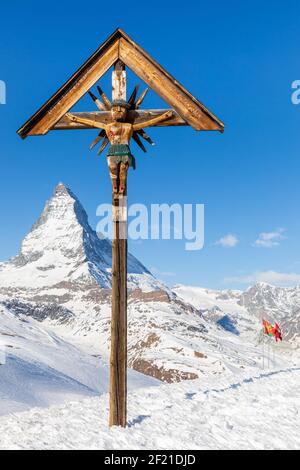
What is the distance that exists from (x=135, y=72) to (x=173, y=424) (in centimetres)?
700

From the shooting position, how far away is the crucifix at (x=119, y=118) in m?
9.48

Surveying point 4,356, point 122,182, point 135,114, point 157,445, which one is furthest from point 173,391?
point 4,356

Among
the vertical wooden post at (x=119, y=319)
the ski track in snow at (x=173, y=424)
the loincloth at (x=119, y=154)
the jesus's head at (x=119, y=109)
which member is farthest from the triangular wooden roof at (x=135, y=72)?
the ski track in snow at (x=173, y=424)

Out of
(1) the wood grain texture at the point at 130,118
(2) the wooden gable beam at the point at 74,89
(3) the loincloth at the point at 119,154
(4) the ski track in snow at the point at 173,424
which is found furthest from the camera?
(2) the wooden gable beam at the point at 74,89

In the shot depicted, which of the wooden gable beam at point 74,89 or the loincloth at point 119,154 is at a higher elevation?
the wooden gable beam at point 74,89

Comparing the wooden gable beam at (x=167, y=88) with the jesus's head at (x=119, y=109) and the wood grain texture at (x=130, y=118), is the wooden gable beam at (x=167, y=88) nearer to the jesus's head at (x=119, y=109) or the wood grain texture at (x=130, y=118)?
the wood grain texture at (x=130, y=118)

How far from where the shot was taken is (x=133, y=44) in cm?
1019

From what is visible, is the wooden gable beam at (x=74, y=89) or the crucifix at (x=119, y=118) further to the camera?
the wooden gable beam at (x=74, y=89)

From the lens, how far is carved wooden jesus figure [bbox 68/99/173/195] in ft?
31.9

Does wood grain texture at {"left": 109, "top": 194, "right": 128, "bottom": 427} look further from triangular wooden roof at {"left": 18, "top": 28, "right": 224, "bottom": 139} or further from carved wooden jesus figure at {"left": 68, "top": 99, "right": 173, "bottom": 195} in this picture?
triangular wooden roof at {"left": 18, "top": 28, "right": 224, "bottom": 139}

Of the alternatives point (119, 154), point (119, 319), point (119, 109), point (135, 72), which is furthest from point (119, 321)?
point (135, 72)

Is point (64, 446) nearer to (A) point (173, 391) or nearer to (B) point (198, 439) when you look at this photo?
(B) point (198, 439)
